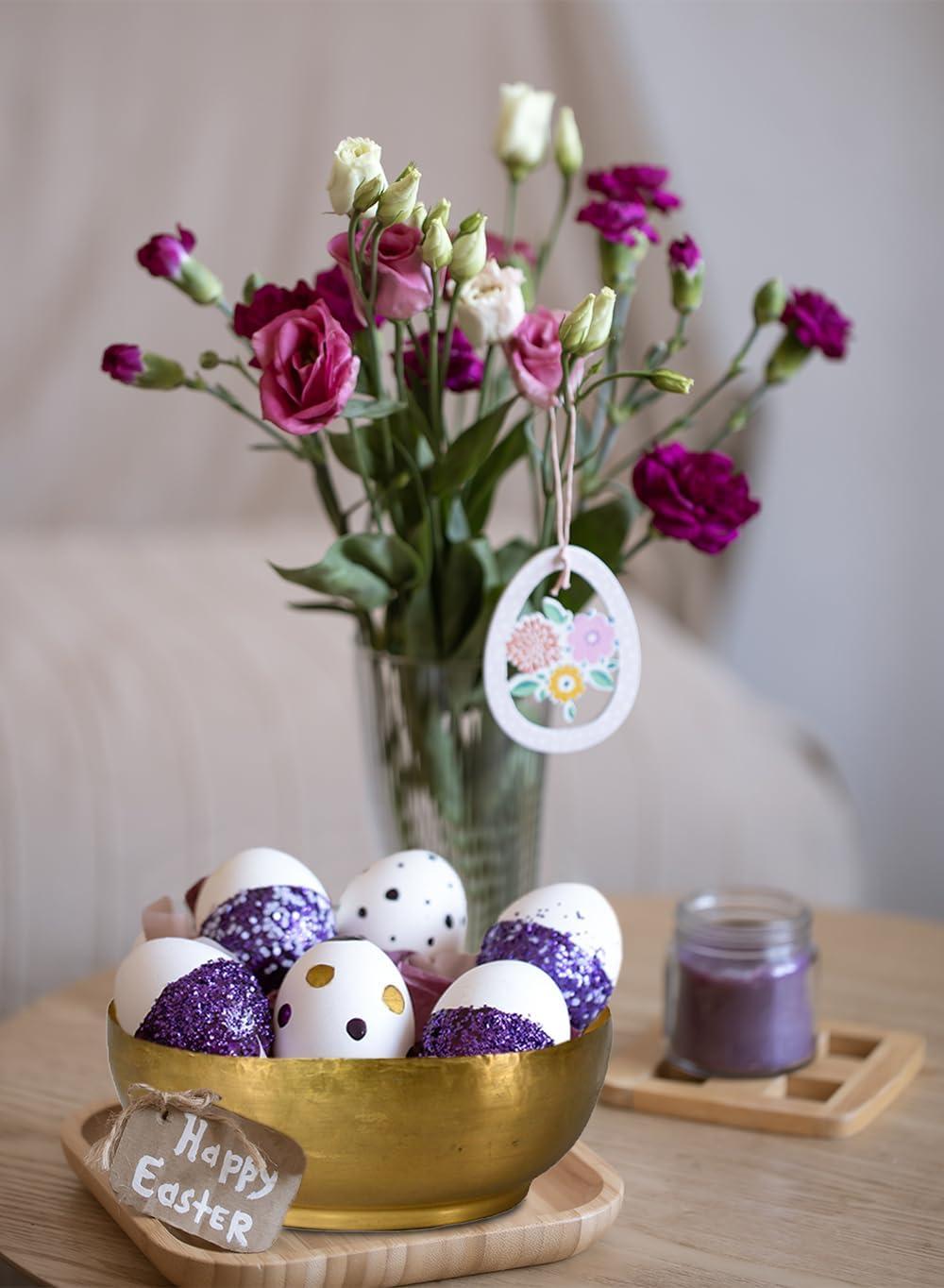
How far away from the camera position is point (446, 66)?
1933 millimetres

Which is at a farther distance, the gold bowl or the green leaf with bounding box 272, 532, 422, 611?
the green leaf with bounding box 272, 532, 422, 611

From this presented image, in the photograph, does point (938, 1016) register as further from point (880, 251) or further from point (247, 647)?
point (880, 251)

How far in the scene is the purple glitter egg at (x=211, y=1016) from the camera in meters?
0.55

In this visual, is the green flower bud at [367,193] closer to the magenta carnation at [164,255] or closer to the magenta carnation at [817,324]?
the magenta carnation at [164,255]

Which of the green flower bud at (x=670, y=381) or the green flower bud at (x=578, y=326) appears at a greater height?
the green flower bud at (x=578, y=326)

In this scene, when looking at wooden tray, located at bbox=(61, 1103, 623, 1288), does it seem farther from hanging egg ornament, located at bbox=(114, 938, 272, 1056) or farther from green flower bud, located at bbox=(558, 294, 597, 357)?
green flower bud, located at bbox=(558, 294, 597, 357)

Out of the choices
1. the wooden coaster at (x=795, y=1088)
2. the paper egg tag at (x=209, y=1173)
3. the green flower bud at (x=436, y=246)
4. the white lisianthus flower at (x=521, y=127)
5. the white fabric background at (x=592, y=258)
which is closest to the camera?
the paper egg tag at (x=209, y=1173)

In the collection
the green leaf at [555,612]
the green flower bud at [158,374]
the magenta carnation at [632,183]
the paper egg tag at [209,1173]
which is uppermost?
the magenta carnation at [632,183]

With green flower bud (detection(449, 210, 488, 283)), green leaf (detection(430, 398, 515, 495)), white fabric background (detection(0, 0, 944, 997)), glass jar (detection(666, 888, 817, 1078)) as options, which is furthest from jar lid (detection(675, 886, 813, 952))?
white fabric background (detection(0, 0, 944, 997))

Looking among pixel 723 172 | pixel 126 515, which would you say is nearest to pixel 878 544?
pixel 723 172

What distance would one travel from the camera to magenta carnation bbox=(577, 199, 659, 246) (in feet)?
2.55

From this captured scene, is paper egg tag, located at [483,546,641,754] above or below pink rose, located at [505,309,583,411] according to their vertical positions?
below

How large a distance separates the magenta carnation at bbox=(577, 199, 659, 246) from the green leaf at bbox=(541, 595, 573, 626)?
205 mm

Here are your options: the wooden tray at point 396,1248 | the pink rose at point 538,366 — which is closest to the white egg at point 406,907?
the wooden tray at point 396,1248
